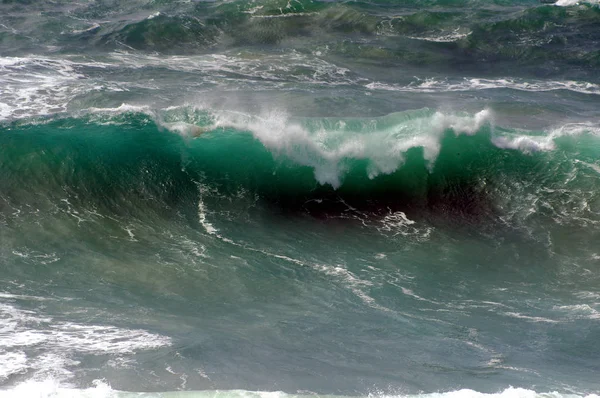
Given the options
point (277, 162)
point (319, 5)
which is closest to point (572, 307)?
point (277, 162)

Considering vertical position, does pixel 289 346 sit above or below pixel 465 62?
below

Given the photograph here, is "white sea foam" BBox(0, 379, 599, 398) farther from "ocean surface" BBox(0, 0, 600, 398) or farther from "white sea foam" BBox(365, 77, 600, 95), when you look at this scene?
"white sea foam" BBox(365, 77, 600, 95)

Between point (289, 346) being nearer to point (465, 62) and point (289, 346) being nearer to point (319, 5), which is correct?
point (465, 62)

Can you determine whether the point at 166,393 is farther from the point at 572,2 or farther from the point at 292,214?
the point at 572,2

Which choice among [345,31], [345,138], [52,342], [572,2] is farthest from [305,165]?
[572,2]

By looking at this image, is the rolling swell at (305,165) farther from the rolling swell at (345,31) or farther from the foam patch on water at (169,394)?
the rolling swell at (345,31)

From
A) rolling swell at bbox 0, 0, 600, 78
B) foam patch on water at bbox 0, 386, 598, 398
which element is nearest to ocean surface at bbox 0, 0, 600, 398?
foam patch on water at bbox 0, 386, 598, 398
